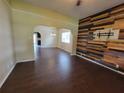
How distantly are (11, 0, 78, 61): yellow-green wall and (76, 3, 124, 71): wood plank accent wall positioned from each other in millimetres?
2044

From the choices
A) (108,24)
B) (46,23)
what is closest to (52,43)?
(46,23)

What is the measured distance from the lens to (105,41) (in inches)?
133

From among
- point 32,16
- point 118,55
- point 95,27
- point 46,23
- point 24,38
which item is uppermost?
point 32,16

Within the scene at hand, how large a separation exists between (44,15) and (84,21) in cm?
250

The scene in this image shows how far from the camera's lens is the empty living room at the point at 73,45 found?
2.10 metres

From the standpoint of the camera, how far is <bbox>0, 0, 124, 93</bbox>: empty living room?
2100mm

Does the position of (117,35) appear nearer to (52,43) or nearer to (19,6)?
(19,6)

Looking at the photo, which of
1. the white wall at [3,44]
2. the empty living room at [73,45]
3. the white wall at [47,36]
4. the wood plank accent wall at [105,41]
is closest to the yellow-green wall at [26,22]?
the empty living room at [73,45]

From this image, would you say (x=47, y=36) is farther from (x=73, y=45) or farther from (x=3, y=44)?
(x=3, y=44)

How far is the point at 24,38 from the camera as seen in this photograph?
371 cm

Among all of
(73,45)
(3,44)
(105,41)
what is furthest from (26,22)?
(105,41)

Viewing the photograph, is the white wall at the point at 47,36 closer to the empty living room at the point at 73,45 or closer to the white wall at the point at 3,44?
the empty living room at the point at 73,45

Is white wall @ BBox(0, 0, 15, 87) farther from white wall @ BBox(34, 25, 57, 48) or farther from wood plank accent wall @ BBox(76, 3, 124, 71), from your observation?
white wall @ BBox(34, 25, 57, 48)

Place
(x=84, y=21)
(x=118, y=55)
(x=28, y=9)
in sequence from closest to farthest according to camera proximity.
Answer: (x=118, y=55) → (x=28, y=9) → (x=84, y=21)
